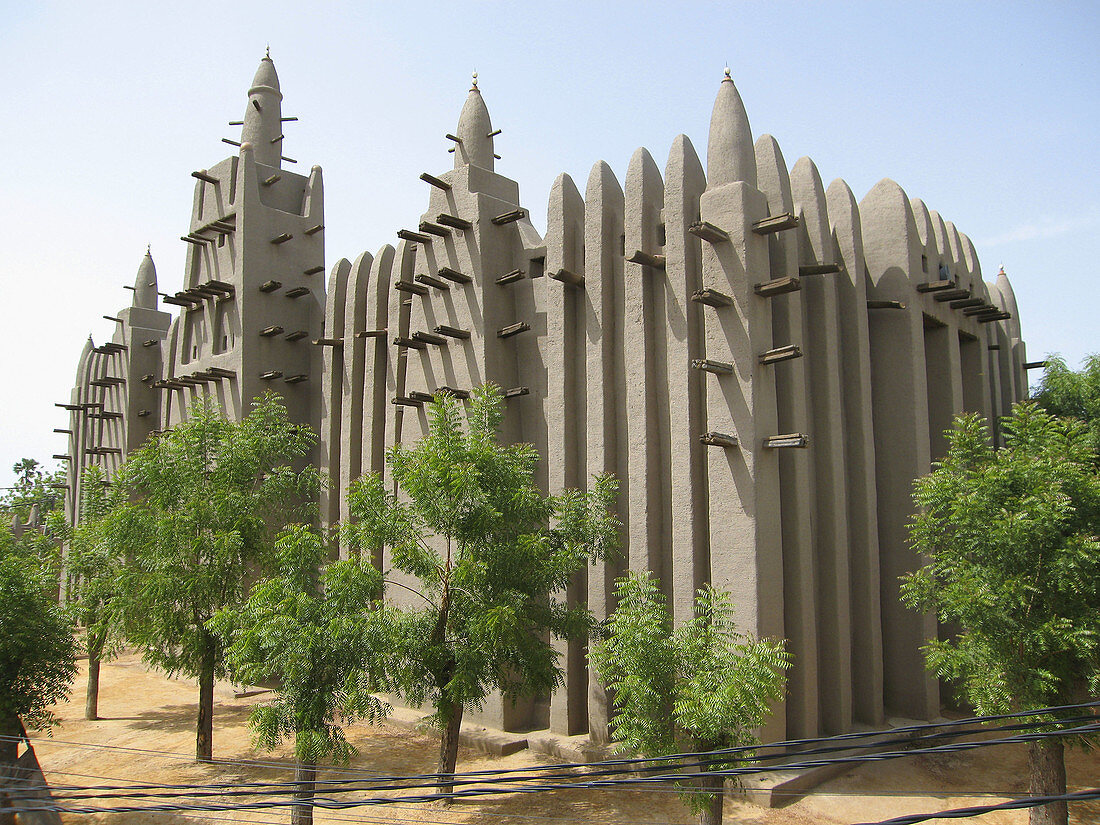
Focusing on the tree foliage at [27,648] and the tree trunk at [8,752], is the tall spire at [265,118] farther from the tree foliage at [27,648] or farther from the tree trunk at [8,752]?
the tree trunk at [8,752]

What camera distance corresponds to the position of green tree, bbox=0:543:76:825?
13070mm

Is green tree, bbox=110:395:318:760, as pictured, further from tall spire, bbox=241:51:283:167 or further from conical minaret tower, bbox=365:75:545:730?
tall spire, bbox=241:51:283:167

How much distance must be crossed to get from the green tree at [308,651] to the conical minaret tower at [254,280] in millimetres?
11329

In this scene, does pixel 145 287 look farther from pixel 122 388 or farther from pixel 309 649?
pixel 309 649

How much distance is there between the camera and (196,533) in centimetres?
1488

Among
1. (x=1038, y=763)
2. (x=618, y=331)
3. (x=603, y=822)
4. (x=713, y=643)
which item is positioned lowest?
(x=603, y=822)

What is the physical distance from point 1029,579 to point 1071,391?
13649 millimetres

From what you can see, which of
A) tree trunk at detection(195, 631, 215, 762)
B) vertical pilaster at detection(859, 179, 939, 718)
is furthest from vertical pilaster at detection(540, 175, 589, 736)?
tree trunk at detection(195, 631, 215, 762)

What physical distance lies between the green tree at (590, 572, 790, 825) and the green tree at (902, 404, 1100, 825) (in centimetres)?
265

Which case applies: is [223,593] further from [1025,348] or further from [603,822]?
[1025,348]

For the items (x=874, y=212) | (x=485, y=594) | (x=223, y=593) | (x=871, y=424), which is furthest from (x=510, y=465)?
(x=874, y=212)

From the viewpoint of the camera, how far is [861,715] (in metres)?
14.8

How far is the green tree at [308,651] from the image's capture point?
435 inches

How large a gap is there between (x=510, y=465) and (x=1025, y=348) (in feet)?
59.5
